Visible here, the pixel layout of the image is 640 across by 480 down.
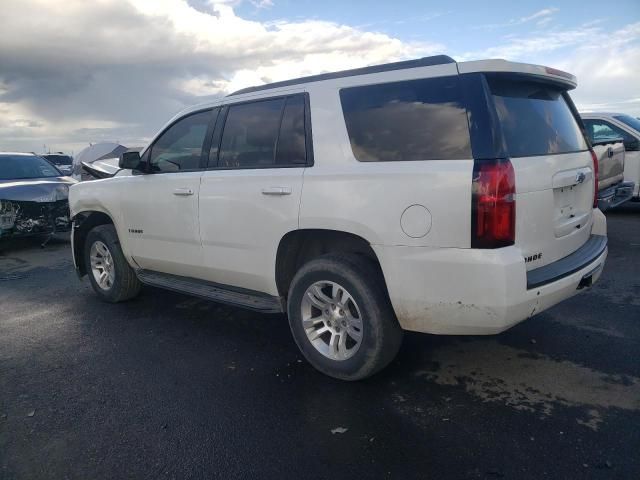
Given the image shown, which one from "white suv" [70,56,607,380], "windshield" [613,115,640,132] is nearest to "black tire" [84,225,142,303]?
"white suv" [70,56,607,380]

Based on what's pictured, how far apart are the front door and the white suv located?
3 centimetres

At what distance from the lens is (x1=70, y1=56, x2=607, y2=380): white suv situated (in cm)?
268

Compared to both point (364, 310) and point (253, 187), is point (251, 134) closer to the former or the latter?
point (253, 187)

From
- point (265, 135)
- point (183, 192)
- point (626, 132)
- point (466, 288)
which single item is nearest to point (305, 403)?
point (466, 288)

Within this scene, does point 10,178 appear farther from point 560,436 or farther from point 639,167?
point 639,167

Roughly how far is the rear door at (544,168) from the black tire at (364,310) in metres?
0.88

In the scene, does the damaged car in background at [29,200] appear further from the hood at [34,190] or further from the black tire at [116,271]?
the black tire at [116,271]

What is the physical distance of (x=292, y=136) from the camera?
3498 mm

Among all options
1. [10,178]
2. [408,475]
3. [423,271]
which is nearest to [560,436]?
[408,475]

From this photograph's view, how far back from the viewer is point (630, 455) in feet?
7.85

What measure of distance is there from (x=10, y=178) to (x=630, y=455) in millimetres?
9969

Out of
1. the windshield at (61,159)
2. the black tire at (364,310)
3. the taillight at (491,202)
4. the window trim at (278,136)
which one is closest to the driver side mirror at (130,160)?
the window trim at (278,136)

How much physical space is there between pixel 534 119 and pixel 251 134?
2.02 metres

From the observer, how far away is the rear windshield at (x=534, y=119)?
2.85 metres
